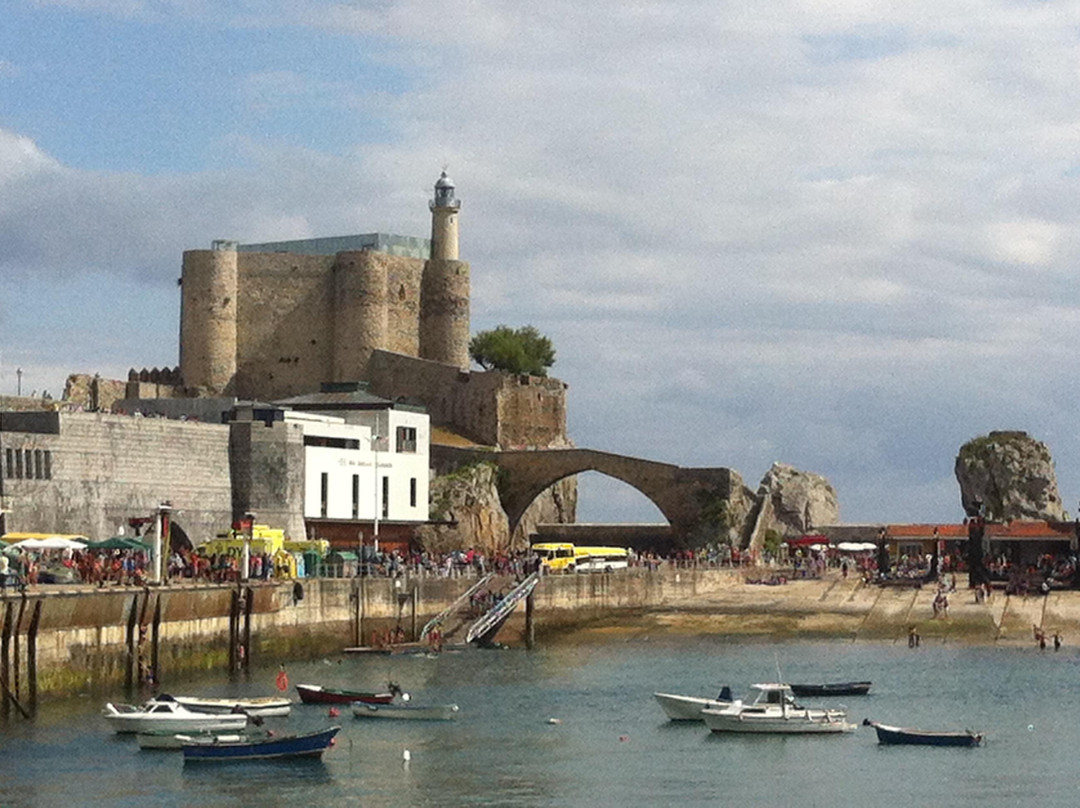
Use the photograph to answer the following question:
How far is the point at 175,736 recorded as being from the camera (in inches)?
2080

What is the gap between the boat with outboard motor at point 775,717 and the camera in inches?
2239

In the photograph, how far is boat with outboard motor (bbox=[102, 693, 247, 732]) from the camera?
174 feet

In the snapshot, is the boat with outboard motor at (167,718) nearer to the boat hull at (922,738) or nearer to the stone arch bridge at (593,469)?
the boat hull at (922,738)

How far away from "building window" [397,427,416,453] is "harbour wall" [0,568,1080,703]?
42.5ft

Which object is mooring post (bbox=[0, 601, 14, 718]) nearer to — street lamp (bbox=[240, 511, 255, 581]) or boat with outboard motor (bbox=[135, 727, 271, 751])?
boat with outboard motor (bbox=[135, 727, 271, 751])

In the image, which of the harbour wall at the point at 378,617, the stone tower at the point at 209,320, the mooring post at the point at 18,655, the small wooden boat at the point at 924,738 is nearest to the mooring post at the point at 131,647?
the harbour wall at the point at 378,617

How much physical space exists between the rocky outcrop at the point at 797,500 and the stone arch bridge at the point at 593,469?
10543 mm

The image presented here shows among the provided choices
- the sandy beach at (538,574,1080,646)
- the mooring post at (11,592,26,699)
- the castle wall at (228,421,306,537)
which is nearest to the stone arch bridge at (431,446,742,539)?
the sandy beach at (538,574,1080,646)

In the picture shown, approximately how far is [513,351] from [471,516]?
88.0 feet

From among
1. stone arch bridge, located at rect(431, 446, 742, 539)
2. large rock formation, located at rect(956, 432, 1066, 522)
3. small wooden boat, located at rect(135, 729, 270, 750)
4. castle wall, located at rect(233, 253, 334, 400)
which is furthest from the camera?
castle wall, located at rect(233, 253, 334, 400)

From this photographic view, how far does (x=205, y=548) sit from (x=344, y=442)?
663 inches

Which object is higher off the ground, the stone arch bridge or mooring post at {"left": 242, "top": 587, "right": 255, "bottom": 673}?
→ the stone arch bridge

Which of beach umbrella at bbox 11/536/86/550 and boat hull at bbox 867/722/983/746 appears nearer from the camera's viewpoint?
boat hull at bbox 867/722/983/746

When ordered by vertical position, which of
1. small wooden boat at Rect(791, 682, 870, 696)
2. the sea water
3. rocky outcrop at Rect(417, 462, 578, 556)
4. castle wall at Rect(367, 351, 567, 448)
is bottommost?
the sea water
